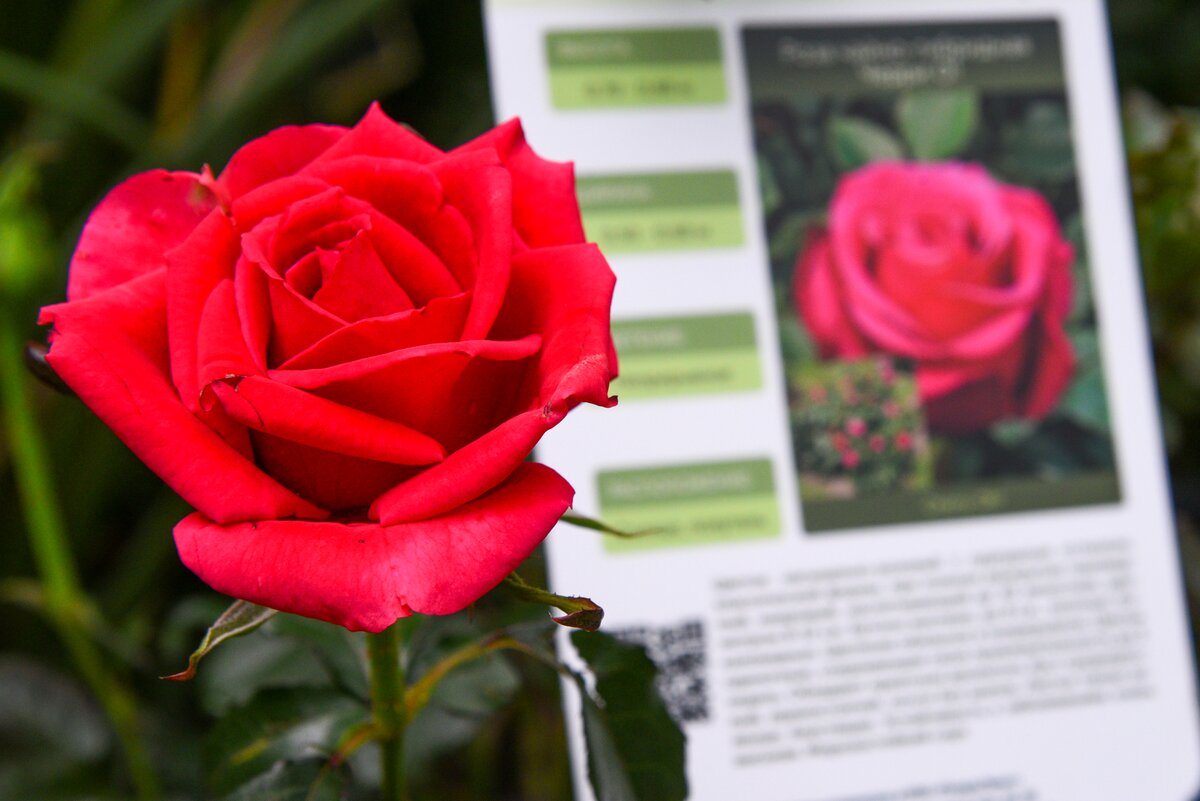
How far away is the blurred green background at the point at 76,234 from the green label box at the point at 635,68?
0.80 ft

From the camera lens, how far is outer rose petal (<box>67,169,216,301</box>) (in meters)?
0.25

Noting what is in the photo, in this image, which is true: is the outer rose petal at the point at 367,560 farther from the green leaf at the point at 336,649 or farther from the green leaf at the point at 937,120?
the green leaf at the point at 937,120

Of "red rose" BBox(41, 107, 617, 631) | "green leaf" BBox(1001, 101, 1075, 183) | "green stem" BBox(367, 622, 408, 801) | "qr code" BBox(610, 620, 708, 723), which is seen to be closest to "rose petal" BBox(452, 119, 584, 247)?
"red rose" BBox(41, 107, 617, 631)

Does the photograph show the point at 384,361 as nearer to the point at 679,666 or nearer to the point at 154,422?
the point at 154,422

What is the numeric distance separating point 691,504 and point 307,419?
271 millimetres

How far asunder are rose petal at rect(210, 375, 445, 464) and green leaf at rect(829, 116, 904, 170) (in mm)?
355

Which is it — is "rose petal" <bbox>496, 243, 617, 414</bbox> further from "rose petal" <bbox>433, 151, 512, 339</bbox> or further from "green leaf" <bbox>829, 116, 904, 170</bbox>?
"green leaf" <bbox>829, 116, 904, 170</bbox>

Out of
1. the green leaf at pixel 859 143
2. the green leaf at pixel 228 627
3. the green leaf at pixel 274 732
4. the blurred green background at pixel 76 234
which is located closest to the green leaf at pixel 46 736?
the blurred green background at pixel 76 234

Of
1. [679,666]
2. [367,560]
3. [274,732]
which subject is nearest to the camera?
[367,560]

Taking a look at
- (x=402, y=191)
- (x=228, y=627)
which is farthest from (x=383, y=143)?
(x=228, y=627)

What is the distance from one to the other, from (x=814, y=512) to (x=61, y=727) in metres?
0.39

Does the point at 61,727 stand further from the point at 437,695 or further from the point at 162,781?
the point at 437,695

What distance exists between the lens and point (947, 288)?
500 mm

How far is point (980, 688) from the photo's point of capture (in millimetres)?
459
